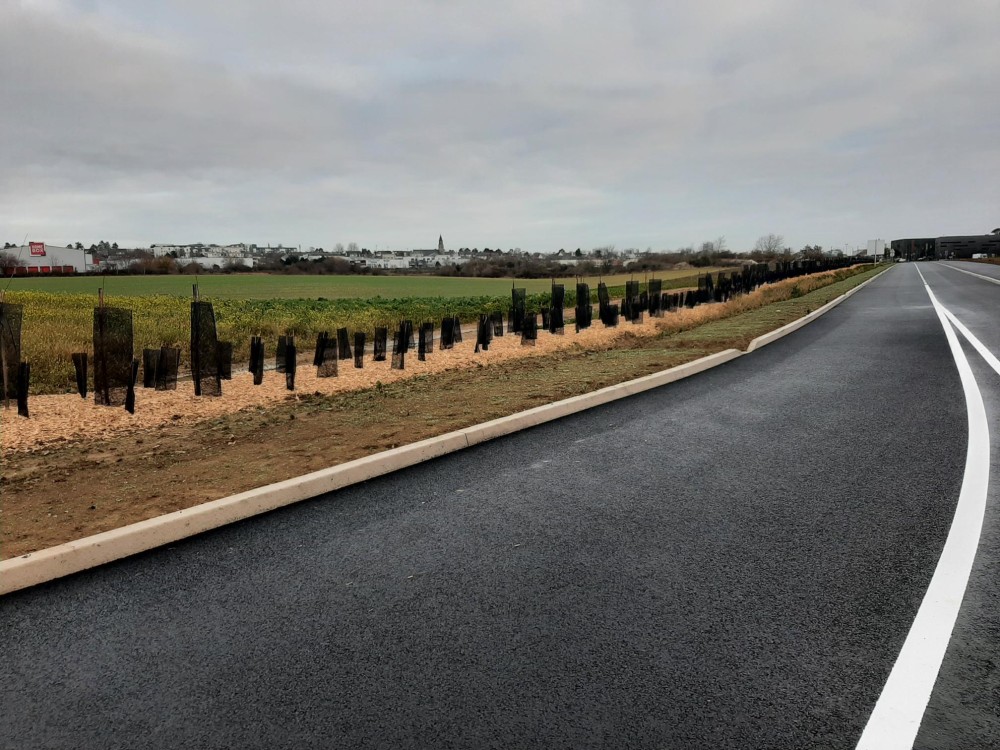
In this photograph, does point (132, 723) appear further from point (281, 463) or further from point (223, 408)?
point (223, 408)

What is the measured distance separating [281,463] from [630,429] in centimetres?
363

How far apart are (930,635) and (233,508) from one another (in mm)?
4259

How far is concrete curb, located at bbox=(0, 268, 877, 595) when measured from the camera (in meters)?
3.73

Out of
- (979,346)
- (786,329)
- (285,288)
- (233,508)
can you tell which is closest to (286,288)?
(285,288)

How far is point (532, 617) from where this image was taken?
10.3ft

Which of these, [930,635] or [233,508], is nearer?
[930,635]

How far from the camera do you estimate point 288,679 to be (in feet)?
8.89

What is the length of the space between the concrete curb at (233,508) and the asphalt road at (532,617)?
128mm

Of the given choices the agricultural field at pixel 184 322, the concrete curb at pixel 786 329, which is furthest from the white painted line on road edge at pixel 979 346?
the agricultural field at pixel 184 322

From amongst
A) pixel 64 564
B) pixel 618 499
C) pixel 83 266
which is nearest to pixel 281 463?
pixel 64 564

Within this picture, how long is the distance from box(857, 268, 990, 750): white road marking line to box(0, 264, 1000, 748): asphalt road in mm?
54

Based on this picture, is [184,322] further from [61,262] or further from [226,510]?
[61,262]

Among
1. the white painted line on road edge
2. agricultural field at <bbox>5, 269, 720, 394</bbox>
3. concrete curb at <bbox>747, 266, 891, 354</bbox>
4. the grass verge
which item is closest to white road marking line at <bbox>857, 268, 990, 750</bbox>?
the grass verge

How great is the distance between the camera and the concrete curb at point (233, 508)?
3727 mm
